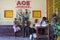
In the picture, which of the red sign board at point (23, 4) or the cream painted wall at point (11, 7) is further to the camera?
the red sign board at point (23, 4)

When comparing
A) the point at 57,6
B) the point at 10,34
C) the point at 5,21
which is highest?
the point at 57,6

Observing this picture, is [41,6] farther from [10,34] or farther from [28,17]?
[10,34]

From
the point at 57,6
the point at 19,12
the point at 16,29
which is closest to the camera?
the point at 57,6

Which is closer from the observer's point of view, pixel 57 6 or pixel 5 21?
pixel 57 6

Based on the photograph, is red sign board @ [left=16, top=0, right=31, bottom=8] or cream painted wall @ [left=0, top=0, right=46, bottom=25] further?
red sign board @ [left=16, top=0, right=31, bottom=8]

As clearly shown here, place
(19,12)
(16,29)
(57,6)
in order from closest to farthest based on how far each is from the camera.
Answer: (57,6) < (16,29) < (19,12)

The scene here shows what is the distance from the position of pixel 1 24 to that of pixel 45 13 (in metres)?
2.38

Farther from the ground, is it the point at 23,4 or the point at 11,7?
the point at 23,4

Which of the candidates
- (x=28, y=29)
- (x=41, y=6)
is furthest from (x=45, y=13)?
(x=28, y=29)

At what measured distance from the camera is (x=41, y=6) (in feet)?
32.9

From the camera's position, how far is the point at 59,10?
7777 mm

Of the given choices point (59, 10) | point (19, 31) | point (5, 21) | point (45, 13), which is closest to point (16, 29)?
point (19, 31)

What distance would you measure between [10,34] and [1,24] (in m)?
0.78

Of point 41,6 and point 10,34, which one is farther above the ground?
point 41,6
